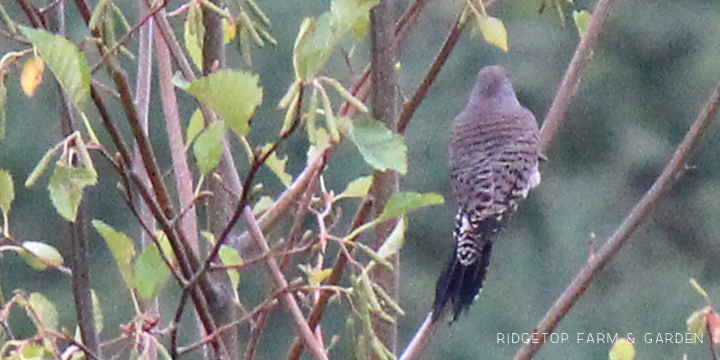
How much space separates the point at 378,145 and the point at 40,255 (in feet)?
1.05

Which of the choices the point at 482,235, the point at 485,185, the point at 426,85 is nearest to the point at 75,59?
the point at 426,85

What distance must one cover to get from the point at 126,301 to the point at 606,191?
2135 mm

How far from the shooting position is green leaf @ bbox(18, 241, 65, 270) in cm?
89

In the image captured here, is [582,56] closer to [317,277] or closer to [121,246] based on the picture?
[317,277]

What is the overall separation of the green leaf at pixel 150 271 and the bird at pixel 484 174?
69 centimetres

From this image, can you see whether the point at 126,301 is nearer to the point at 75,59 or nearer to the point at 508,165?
the point at 508,165

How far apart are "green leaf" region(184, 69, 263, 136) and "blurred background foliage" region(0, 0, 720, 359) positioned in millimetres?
3824

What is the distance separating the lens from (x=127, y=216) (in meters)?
4.79

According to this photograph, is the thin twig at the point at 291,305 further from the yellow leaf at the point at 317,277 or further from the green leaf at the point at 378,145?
the green leaf at the point at 378,145

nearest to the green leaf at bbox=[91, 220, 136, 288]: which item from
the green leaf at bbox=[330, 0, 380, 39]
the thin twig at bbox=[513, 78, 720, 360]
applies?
the green leaf at bbox=[330, 0, 380, 39]

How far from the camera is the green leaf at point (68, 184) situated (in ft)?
2.27

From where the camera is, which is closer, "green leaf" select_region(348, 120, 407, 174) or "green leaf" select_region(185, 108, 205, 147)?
"green leaf" select_region(348, 120, 407, 174)

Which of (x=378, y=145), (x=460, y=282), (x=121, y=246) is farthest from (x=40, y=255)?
(x=460, y=282)

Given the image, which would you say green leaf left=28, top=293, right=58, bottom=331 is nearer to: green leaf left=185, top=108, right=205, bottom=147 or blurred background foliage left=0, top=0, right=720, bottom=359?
green leaf left=185, top=108, right=205, bottom=147
